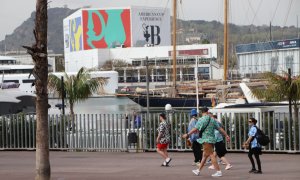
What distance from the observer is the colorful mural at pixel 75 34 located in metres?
151

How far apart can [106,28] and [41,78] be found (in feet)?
451

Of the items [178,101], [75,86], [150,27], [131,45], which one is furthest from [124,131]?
[150,27]

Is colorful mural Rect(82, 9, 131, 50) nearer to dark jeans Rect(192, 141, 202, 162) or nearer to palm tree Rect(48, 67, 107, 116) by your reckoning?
palm tree Rect(48, 67, 107, 116)

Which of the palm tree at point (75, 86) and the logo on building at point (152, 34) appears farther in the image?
the logo on building at point (152, 34)

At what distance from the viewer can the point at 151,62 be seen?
435 feet

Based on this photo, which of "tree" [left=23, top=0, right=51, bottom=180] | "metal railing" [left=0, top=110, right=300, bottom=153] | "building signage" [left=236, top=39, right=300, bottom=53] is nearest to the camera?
"tree" [left=23, top=0, right=51, bottom=180]

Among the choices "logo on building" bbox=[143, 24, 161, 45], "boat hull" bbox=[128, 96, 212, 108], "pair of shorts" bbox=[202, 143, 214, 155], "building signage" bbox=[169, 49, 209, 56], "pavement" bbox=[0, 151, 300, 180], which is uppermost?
"logo on building" bbox=[143, 24, 161, 45]

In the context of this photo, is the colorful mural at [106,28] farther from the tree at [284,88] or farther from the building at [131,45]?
the tree at [284,88]

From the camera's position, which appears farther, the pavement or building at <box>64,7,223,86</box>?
building at <box>64,7,223,86</box>

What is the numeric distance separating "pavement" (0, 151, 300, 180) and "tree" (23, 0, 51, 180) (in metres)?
4.05

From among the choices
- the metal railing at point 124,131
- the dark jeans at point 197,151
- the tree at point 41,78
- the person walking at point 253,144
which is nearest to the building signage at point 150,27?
the metal railing at point 124,131

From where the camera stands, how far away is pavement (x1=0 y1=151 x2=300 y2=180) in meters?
17.8

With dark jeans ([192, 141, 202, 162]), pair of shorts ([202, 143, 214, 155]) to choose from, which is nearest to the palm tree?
dark jeans ([192, 141, 202, 162])

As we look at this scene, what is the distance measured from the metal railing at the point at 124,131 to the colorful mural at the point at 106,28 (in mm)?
119121
